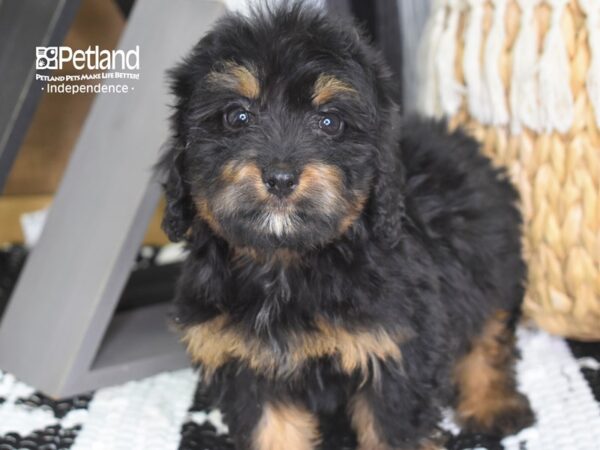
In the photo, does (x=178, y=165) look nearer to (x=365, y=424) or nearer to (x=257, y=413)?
(x=257, y=413)

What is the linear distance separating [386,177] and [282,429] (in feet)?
2.63

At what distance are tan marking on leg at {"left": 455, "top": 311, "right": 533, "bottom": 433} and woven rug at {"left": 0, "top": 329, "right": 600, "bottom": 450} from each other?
6 cm

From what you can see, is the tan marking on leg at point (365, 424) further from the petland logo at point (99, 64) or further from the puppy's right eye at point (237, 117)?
the petland logo at point (99, 64)

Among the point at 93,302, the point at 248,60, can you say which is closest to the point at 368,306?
the point at 248,60

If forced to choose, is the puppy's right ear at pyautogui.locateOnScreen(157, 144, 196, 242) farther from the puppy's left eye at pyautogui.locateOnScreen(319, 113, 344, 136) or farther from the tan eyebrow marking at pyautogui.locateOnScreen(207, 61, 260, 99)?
the puppy's left eye at pyautogui.locateOnScreen(319, 113, 344, 136)

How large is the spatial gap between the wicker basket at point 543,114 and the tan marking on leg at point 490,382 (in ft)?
1.05

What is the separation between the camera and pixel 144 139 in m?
2.85

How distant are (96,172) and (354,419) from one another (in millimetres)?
1302

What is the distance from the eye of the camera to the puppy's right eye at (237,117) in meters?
2.20

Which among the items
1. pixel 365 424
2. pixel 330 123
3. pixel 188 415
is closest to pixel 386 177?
pixel 330 123

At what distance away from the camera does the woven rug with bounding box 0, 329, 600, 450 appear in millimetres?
2617

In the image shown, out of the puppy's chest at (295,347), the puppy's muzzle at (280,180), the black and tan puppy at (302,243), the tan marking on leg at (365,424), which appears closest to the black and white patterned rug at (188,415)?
the tan marking on leg at (365,424)

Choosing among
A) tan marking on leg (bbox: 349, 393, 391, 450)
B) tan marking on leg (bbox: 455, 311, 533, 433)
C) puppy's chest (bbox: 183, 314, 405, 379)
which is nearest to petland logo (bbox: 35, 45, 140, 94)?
puppy's chest (bbox: 183, 314, 405, 379)

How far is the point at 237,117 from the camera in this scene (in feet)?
7.25
